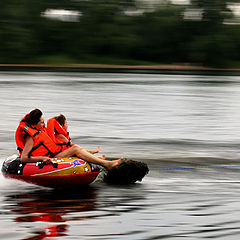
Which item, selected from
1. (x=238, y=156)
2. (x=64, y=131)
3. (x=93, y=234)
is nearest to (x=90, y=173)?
(x=64, y=131)

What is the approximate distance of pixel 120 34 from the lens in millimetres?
118562

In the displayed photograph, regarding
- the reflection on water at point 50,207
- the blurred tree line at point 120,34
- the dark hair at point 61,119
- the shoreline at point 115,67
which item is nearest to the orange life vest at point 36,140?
the dark hair at point 61,119

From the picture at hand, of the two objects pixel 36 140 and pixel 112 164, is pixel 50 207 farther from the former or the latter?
pixel 112 164

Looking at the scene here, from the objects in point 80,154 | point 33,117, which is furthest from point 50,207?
point 33,117

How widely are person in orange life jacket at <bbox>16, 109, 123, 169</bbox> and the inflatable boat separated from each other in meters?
0.13

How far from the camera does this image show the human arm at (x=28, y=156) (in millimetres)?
12234

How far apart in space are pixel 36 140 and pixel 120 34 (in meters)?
107

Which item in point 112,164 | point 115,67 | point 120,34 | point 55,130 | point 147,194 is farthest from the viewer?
point 115,67

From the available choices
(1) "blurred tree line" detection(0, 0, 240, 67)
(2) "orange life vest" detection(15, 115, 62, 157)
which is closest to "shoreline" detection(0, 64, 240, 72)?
(1) "blurred tree line" detection(0, 0, 240, 67)

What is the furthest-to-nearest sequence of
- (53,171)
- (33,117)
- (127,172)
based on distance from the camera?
(127,172) < (53,171) < (33,117)

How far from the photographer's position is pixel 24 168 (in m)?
12.5

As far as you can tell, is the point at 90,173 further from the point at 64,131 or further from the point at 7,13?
the point at 7,13

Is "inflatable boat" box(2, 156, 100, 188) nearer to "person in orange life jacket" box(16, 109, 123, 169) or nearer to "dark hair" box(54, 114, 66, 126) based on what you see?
"person in orange life jacket" box(16, 109, 123, 169)

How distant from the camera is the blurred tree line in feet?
375
